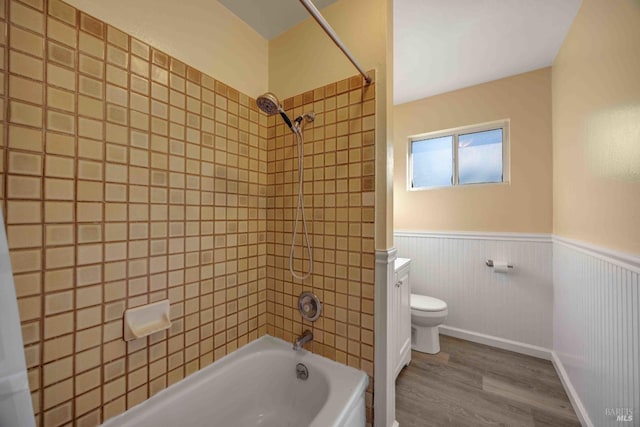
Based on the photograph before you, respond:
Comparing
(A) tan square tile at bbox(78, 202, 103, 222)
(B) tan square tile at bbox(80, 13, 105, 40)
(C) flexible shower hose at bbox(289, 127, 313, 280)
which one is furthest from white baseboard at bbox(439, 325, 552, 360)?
(B) tan square tile at bbox(80, 13, 105, 40)

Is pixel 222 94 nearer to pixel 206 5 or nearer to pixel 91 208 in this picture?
pixel 206 5

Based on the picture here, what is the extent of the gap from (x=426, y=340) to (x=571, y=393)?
2.92 feet

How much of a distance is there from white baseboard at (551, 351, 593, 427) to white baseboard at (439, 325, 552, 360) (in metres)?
0.07

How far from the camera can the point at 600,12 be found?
1202mm

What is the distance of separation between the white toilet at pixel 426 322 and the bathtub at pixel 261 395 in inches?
42.0

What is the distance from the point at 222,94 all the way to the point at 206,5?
0.44 m

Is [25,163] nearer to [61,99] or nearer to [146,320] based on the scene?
[61,99]

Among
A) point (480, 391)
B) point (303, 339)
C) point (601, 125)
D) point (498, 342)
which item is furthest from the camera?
point (498, 342)

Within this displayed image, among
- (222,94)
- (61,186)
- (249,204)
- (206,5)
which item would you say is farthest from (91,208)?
(206,5)

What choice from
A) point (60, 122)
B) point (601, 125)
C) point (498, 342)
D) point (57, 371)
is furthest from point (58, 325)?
point (498, 342)

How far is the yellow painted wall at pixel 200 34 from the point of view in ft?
2.99

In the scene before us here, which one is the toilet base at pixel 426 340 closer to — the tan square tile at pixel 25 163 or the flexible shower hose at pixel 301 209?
the flexible shower hose at pixel 301 209

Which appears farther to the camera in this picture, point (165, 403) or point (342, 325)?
point (342, 325)

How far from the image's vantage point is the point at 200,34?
117 cm
